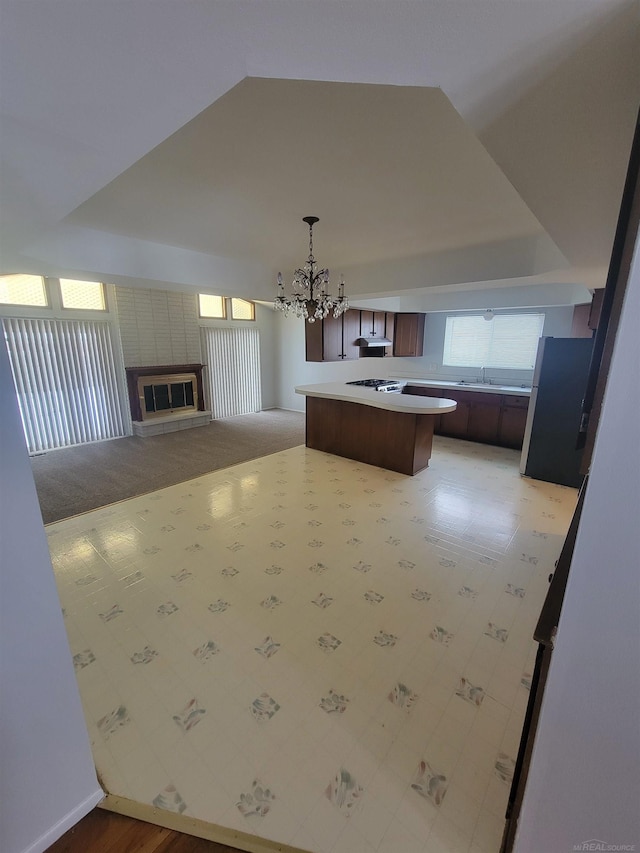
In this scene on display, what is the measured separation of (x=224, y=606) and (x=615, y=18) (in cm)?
267

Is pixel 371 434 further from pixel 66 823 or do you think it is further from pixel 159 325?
pixel 159 325

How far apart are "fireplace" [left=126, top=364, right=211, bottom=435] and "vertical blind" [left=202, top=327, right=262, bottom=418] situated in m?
0.42

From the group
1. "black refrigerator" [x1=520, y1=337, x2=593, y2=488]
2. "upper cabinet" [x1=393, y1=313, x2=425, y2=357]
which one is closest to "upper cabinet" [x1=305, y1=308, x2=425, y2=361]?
"upper cabinet" [x1=393, y1=313, x2=425, y2=357]

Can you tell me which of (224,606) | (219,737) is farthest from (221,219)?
(219,737)

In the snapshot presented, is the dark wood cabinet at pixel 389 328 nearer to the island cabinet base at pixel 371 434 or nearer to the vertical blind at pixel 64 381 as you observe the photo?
the island cabinet base at pixel 371 434

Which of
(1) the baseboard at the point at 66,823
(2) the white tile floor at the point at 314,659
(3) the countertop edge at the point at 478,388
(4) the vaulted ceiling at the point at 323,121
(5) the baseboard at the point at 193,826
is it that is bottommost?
(2) the white tile floor at the point at 314,659

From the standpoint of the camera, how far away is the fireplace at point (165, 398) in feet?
19.3

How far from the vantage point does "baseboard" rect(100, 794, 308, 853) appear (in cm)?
110

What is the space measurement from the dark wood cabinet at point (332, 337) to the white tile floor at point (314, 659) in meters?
2.53

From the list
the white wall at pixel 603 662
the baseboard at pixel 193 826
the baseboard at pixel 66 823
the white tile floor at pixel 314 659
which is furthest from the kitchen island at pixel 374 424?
the baseboard at pixel 66 823

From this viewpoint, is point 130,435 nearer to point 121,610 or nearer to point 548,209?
point 121,610

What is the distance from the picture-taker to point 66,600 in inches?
84.7

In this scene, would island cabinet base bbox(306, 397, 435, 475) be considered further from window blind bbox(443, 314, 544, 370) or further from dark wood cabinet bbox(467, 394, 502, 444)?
window blind bbox(443, 314, 544, 370)

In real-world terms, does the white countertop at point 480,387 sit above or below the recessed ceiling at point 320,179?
below
